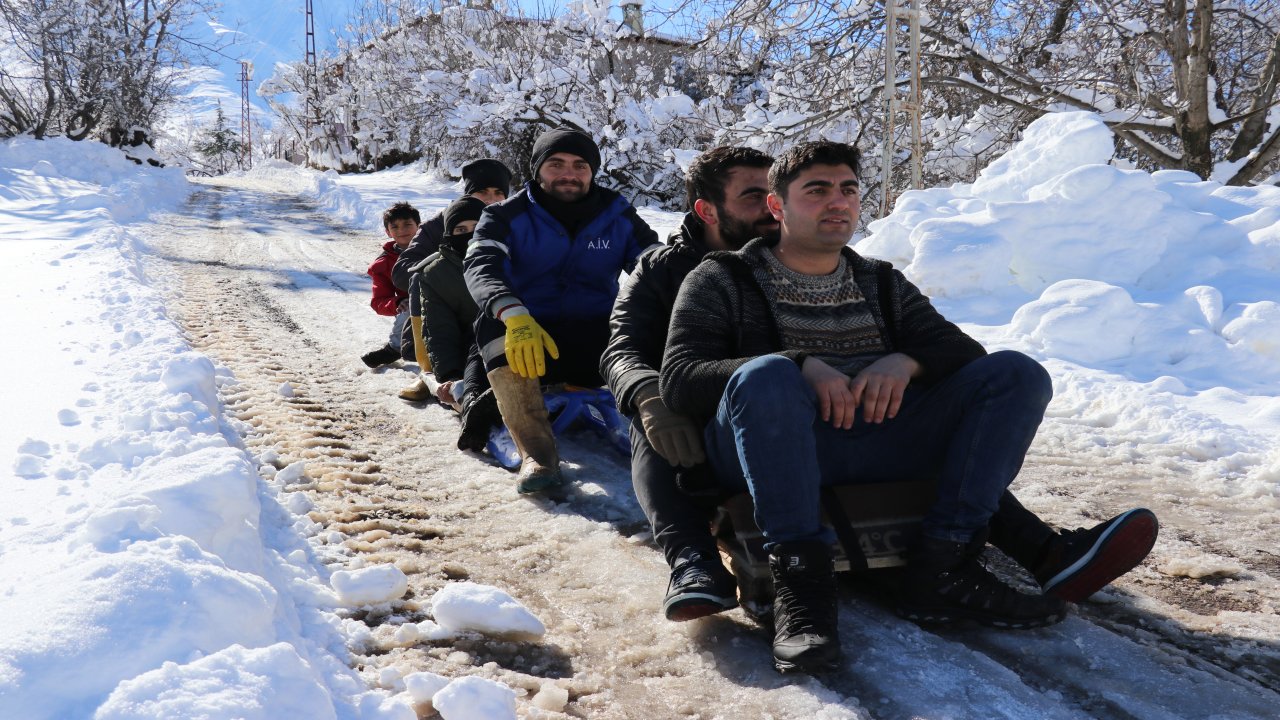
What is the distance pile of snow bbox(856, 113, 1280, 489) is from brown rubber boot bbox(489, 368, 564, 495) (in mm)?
2185

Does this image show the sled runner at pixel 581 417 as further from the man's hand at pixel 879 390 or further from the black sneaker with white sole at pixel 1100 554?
the black sneaker with white sole at pixel 1100 554

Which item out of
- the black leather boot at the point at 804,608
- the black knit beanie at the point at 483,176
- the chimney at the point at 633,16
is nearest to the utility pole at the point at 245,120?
the chimney at the point at 633,16

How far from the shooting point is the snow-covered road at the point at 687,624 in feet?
6.39

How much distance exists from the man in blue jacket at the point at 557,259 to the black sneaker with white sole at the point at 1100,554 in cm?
199

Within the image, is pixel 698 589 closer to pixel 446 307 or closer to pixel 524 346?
pixel 524 346

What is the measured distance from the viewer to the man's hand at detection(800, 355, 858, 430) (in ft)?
7.18

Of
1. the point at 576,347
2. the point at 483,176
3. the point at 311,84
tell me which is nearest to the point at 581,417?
the point at 576,347

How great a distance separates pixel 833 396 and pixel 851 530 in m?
0.37

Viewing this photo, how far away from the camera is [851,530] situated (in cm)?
231

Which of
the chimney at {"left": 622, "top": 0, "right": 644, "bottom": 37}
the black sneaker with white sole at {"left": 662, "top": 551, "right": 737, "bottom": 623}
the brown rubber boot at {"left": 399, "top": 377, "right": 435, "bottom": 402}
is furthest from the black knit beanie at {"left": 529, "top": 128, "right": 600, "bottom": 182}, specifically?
the chimney at {"left": 622, "top": 0, "right": 644, "bottom": 37}

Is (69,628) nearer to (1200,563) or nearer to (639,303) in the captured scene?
(639,303)

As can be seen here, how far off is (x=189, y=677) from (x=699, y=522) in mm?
1309

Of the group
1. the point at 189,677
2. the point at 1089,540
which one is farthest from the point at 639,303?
the point at 189,677

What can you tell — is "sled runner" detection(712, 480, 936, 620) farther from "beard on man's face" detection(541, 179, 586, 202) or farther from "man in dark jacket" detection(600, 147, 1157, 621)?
"beard on man's face" detection(541, 179, 586, 202)
